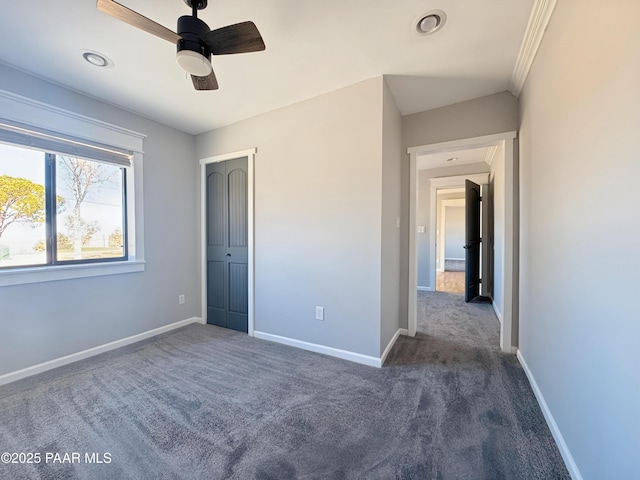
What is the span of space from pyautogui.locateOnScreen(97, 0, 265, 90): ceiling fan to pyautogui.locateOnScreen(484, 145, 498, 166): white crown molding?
3746mm

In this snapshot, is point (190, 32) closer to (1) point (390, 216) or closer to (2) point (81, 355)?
(1) point (390, 216)

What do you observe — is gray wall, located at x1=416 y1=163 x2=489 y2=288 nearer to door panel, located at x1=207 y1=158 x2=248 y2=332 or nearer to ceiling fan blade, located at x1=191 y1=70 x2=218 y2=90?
door panel, located at x1=207 y1=158 x2=248 y2=332

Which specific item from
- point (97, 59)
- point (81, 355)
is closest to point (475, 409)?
point (81, 355)

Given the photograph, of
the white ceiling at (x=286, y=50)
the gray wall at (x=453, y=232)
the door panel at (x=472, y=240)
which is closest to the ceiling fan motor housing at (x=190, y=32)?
the white ceiling at (x=286, y=50)

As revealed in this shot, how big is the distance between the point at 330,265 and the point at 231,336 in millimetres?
1540

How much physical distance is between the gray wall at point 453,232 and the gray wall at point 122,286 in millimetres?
9684

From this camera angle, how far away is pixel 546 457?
52.6 inches

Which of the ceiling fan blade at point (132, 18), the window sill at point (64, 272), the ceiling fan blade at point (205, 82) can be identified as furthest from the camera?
the window sill at point (64, 272)

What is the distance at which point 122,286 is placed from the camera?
2.75m

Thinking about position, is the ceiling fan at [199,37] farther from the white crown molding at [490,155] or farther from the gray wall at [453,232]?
the gray wall at [453,232]

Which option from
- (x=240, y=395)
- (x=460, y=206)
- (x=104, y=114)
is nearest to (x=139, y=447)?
(x=240, y=395)

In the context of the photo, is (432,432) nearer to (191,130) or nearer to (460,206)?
(191,130)

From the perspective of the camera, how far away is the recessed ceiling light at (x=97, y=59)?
6.27ft

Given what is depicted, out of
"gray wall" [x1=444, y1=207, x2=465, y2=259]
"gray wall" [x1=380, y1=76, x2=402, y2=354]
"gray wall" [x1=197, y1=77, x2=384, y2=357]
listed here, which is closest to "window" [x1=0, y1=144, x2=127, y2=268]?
"gray wall" [x1=197, y1=77, x2=384, y2=357]
